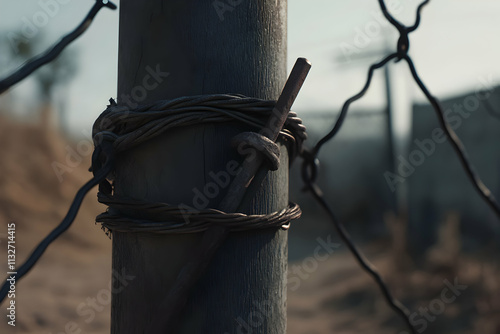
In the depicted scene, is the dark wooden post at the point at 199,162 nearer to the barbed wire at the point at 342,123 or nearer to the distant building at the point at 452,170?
the barbed wire at the point at 342,123

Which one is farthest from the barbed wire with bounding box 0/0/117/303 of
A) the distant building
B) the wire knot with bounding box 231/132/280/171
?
the distant building

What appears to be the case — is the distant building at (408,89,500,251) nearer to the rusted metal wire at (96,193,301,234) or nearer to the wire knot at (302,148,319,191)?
the wire knot at (302,148,319,191)

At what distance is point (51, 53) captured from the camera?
0.59m

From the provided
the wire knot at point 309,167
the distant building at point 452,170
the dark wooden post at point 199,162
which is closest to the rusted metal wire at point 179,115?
the dark wooden post at point 199,162

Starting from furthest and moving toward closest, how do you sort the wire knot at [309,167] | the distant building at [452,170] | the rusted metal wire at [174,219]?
the distant building at [452,170]
the wire knot at [309,167]
the rusted metal wire at [174,219]

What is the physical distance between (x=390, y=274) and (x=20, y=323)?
12.9 ft

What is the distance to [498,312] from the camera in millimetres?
4074

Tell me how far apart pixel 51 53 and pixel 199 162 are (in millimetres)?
225

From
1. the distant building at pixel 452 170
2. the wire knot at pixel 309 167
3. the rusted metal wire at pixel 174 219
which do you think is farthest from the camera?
the distant building at pixel 452 170

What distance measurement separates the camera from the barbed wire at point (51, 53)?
0.55 meters

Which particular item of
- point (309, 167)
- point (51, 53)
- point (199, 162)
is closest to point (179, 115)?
point (199, 162)

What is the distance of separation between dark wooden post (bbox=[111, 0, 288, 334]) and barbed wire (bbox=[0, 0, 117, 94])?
0.09 m

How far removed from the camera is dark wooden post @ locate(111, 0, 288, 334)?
53cm

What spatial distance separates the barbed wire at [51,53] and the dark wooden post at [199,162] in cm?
9
